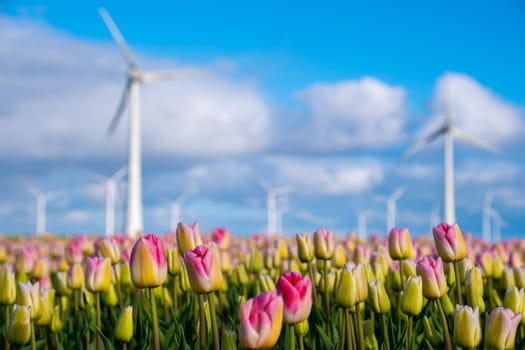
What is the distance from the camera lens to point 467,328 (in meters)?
3.08

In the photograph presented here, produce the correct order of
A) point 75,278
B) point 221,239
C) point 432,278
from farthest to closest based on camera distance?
point 221,239 → point 75,278 → point 432,278

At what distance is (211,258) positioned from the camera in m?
3.04

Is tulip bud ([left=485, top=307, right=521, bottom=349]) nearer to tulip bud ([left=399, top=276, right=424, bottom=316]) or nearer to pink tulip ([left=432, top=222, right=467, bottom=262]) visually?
tulip bud ([left=399, top=276, right=424, bottom=316])

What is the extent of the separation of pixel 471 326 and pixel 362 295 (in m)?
0.67

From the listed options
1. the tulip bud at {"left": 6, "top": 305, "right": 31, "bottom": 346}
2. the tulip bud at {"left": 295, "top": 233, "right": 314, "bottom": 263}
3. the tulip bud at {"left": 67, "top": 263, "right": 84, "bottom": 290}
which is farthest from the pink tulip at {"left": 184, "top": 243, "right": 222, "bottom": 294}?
the tulip bud at {"left": 67, "top": 263, "right": 84, "bottom": 290}

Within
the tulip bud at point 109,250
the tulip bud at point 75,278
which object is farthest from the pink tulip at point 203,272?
the tulip bud at point 109,250

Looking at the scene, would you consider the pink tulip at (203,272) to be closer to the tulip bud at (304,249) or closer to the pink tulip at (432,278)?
the pink tulip at (432,278)

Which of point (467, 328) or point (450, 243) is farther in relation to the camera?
point (450, 243)

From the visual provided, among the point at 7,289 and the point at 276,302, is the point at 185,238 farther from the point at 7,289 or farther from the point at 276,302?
the point at 276,302

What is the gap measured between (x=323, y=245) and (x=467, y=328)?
5.57 ft

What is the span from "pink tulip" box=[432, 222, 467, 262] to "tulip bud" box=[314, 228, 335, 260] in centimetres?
78

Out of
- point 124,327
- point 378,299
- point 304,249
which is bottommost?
point 124,327

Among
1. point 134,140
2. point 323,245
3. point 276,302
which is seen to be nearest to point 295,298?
point 276,302

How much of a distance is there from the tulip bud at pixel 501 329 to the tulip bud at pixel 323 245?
1.75 metres
